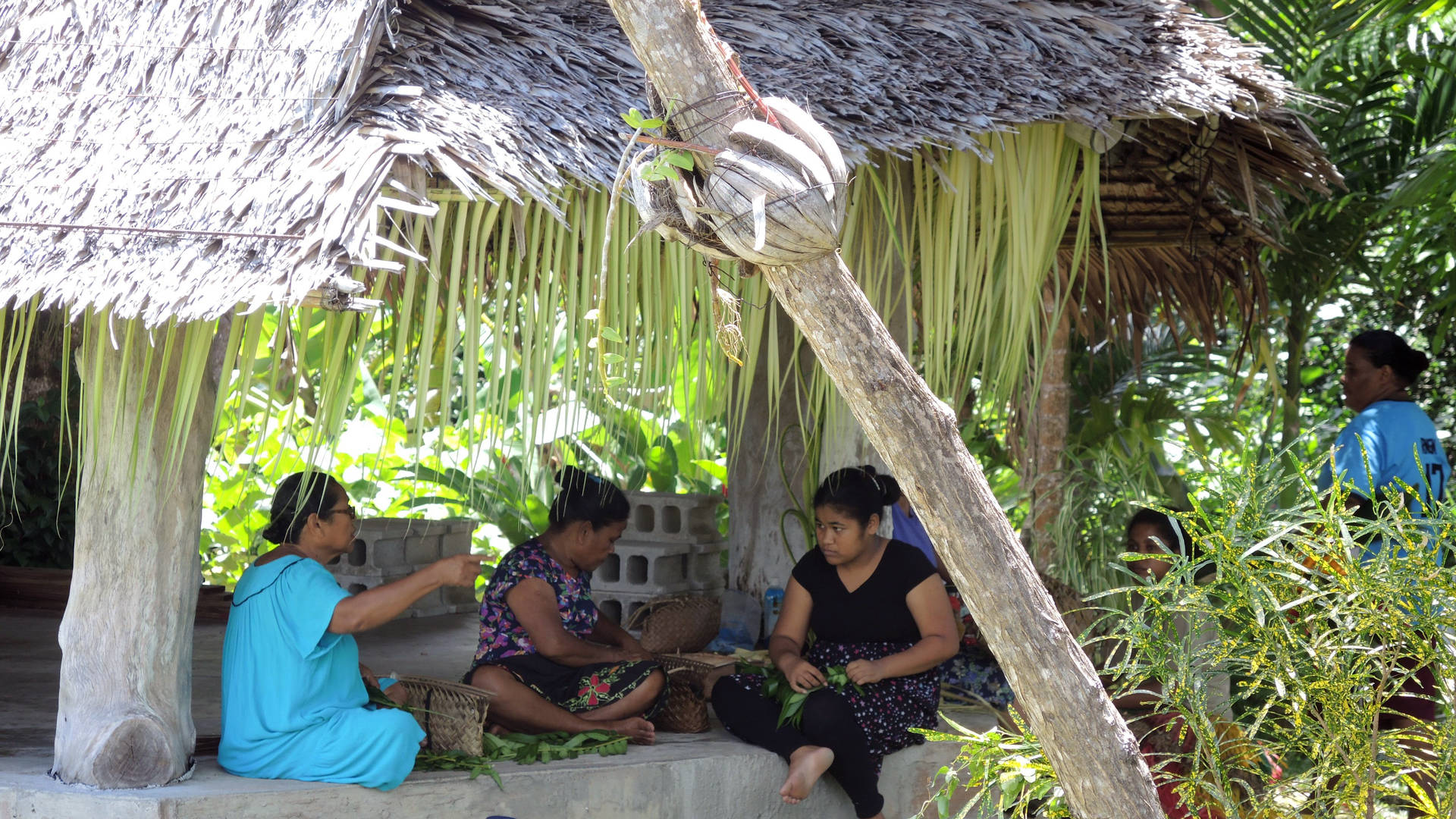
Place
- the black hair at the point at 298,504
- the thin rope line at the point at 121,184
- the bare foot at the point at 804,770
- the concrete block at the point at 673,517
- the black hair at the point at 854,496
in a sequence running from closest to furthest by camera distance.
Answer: the thin rope line at the point at 121,184
the black hair at the point at 298,504
the bare foot at the point at 804,770
the black hair at the point at 854,496
the concrete block at the point at 673,517

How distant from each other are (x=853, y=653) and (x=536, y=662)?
35.1 inches

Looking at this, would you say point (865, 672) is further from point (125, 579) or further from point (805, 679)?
point (125, 579)

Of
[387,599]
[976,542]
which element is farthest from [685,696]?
[976,542]

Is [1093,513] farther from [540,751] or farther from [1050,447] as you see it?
[540,751]

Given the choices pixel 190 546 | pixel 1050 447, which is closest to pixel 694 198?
pixel 190 546

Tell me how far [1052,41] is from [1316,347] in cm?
471

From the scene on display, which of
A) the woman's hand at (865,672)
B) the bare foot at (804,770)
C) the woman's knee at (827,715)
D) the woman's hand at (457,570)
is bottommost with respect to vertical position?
the bare foot at (804,770)

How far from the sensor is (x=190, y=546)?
10.5 feet

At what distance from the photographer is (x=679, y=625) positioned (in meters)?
4.65

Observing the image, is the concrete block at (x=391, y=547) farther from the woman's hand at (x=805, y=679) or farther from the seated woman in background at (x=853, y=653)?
the woman's hand at (x=805, y=679)

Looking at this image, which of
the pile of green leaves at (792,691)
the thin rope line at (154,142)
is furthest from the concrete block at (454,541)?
the thin rope line at (154,142)

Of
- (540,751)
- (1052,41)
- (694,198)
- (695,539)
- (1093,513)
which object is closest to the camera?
(694,198)

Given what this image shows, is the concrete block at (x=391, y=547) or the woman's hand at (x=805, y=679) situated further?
the concrete block at (x=391, y=547)

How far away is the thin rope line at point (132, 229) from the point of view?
2605 mm
